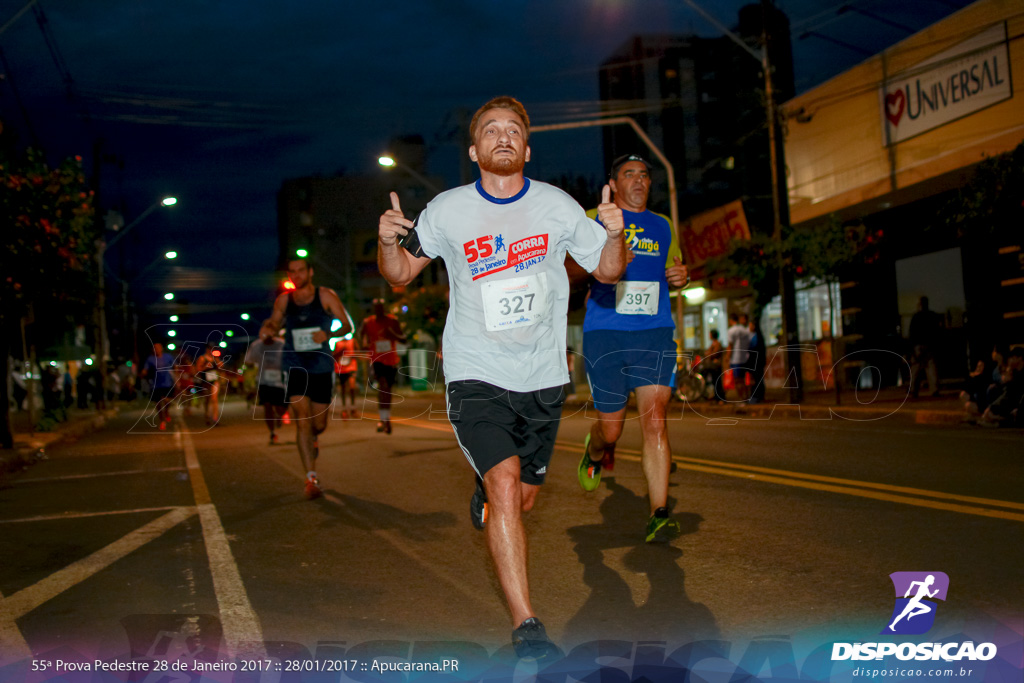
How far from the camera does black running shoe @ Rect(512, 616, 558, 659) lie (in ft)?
11.2

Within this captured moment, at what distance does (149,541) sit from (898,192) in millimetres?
17143

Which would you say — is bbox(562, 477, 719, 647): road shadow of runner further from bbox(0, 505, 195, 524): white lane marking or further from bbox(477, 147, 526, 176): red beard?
bbox(0, 505, 195, 524): white lane marking

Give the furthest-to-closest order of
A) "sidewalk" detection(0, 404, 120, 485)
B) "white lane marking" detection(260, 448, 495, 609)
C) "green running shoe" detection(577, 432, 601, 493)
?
"sidewalk" detection(0, 404, 120, 485) < "green running shoe" detection(577, 432, 601, 493) < "white lane marking" detection(260, 448, 495, 609)

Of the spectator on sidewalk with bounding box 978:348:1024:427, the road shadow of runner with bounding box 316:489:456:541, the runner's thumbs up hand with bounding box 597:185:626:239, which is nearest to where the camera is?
the runner's thumbs up hand with bounding box 597:185:626:239

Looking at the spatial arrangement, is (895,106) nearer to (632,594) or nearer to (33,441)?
(33,441)

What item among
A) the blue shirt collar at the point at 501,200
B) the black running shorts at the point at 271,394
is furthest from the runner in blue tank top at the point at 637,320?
the black running shorts at the point at 271,394

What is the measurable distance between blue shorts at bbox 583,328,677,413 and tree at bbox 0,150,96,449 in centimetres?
1177

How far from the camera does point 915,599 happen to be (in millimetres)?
3980

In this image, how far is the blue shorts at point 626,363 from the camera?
5.85 m

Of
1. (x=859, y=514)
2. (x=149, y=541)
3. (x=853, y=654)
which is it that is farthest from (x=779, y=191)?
(x=853, y=654)

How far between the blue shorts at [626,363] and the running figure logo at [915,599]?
1.89m

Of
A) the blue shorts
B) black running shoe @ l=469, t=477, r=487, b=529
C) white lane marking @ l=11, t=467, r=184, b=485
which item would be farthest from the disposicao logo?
white lane marking @ l=11, t=467, r=184, b=485

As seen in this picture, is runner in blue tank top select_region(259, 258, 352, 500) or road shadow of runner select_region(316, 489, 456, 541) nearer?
road shadow of runner select_region(316, 489, 456, 541)

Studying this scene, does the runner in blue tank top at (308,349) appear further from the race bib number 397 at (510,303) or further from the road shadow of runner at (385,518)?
the race bib number 397 at (510,303)
